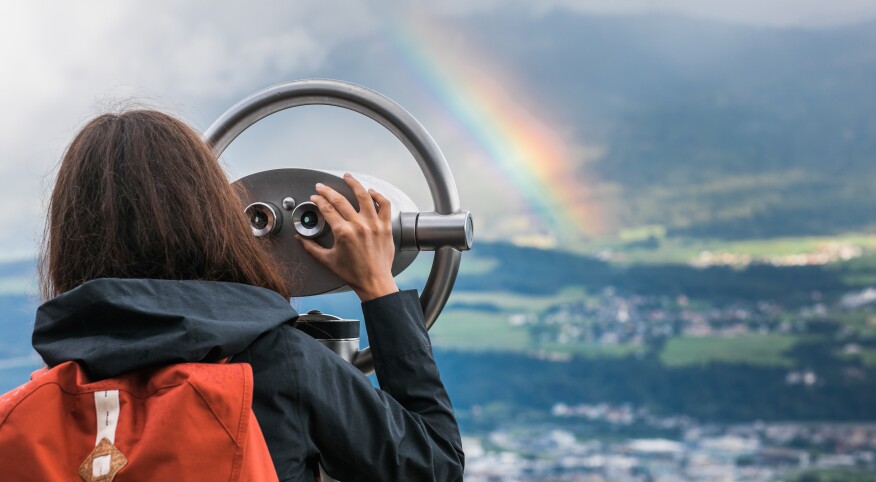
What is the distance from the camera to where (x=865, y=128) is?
15938mm

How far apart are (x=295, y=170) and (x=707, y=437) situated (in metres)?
14.8

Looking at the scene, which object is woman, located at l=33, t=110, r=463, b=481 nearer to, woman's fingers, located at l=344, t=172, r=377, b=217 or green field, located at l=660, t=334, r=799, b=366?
woman's fingers, located at l=344, t=172, r=377, b=217

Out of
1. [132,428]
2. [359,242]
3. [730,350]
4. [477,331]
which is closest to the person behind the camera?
[132,428]

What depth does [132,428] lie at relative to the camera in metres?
0.50

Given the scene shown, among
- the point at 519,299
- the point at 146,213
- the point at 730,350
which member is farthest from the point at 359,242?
the point at 730,350

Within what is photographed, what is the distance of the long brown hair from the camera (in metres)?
0.58

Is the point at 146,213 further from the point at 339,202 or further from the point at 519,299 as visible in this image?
the point at 519,299

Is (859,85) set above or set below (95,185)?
above

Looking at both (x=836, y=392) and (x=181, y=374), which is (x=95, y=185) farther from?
(x=836, y=392)

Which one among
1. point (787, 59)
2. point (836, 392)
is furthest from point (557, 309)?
point (787, 59)

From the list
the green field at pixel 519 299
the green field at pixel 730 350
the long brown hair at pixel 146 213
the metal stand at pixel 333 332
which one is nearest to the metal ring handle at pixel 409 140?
the metal stand at pixel 333 332

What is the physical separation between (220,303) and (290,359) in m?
0.06

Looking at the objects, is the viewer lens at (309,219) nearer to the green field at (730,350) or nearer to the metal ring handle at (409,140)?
the metal ring handle at (409,140)

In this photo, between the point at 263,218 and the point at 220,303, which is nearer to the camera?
the point at 220,303
